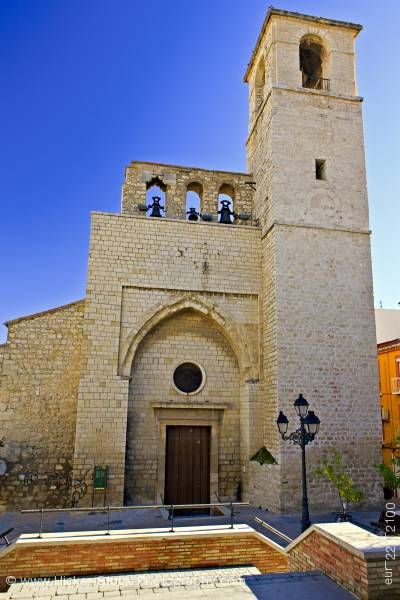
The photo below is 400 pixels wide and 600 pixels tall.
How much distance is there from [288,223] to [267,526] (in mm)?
6746

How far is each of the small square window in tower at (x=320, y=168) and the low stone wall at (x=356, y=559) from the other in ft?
29.7

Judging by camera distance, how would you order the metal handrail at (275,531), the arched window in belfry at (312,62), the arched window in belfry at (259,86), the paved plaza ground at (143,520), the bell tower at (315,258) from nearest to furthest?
the metal handrail at (275,531) → the paved plaza ground at (143,520) → the bell tower at (315,258) → the arched window in belfry at (312,62) → the arched window in belfry at (259,86)

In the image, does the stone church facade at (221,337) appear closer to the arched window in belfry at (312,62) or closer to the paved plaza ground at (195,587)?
the arched window in belfry at (312,62)

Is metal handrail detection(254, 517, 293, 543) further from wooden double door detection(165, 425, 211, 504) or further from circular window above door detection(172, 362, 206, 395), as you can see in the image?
circular window above door detection(172, 362, 206, 395)

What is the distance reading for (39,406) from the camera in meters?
11.3

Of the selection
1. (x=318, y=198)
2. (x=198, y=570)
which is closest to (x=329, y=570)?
(x=198, y=570)

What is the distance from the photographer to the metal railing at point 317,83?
43.1ft

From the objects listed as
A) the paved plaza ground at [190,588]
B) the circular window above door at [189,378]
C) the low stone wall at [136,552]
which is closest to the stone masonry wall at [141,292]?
the circular window above door at [189,378]

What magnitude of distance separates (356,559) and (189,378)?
7856 millimetres

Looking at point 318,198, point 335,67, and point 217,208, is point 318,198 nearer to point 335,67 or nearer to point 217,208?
point 217,208

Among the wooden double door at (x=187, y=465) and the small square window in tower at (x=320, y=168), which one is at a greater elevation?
the small square window in tower at (x=320, y=168)

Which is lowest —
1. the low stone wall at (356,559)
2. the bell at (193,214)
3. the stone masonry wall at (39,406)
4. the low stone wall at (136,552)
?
the low stone wall at (136,552)

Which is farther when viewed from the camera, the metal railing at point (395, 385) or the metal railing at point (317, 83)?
the metal railing at point (395, 385)

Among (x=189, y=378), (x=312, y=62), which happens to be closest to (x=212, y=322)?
(x=189, y=378)
